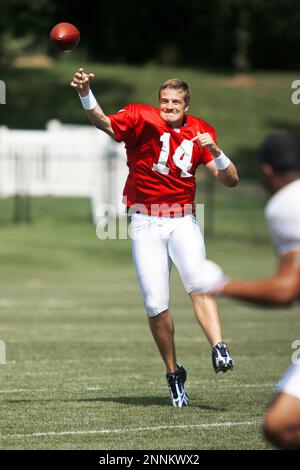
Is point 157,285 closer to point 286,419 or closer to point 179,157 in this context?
point 179,157

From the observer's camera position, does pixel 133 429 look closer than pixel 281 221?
No

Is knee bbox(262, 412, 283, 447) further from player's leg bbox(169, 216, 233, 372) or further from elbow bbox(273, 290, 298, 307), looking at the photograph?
player's leg bbox(169, 216, 233, 372)

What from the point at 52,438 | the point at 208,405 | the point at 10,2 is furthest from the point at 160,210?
the point at 10,2

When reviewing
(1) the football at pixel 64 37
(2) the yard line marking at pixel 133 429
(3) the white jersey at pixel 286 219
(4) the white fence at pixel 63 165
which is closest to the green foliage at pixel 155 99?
(4) the white fence at pixel 63 165

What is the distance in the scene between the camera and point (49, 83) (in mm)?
43750

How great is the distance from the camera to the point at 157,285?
8.59 m

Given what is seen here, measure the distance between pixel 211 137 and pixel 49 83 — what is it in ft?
118

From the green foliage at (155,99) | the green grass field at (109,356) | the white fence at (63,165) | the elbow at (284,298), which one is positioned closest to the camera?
the elbow at (284,298)

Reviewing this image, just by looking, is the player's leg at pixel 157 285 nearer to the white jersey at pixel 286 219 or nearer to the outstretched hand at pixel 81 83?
the outstretched hand at pixel 81 83

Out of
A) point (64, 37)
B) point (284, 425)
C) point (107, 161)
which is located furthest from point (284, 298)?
point (107, 161)

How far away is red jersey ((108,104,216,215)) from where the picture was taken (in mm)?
8766

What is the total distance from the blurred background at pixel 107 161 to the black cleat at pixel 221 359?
411 millimetres

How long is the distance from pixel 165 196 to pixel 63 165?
2076cm

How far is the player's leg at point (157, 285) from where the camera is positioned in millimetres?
8594
